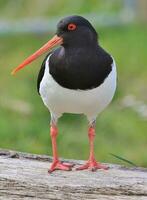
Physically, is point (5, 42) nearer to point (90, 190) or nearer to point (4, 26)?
point (4, 26)

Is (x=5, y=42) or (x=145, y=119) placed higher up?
(x=5, y=42)

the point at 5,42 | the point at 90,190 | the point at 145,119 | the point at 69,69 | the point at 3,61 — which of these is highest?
Result: the point at 5,42

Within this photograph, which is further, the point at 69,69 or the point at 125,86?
the point at 125,86

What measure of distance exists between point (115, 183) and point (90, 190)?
0.17 m

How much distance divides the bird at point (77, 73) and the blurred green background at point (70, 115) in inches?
87.1

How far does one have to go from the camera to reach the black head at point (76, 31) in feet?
17.9

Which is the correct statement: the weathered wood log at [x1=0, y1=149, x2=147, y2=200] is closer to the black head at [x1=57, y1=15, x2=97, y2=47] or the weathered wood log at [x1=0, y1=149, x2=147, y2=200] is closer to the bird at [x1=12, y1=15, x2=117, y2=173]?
the bird at [x1=12, y1=15, x2=117, y2=173]

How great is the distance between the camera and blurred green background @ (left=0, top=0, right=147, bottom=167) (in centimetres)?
806

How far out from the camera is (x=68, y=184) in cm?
511

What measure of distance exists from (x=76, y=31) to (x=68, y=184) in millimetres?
1080

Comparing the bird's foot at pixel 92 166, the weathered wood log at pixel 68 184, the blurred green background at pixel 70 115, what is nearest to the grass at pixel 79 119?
the blurred green background at pixel 70 115

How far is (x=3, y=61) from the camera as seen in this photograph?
11.0m

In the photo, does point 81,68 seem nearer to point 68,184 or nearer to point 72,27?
point 72,27

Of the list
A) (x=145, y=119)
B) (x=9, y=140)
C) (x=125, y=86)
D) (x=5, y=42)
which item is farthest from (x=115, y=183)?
(x=5, y=42)
